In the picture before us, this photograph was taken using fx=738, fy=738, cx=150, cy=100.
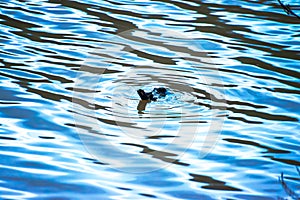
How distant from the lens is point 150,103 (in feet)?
27.2

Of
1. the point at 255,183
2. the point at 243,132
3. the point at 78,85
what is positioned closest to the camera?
the point at 255,183

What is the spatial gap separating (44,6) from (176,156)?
6200 millimetres

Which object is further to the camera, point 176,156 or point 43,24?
point 43,24

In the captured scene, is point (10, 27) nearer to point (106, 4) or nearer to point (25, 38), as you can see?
point (25, 38)

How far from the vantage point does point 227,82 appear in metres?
9.01

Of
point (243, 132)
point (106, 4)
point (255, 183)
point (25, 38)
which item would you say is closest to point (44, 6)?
point (106, 4)

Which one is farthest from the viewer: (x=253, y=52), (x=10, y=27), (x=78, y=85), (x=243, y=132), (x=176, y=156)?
(x=10, y=27)

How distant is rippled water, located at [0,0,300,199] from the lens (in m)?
6.28

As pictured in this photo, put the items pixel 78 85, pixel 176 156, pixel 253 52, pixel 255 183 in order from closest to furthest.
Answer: pixel 255 183, pixel 176 156, pixel 78 85, pixel 253 52

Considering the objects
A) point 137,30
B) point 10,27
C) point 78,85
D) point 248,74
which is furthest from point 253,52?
point 10,27

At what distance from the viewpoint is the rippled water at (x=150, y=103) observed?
20.6ft

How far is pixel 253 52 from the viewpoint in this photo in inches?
398

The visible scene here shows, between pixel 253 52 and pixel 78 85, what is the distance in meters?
2.66

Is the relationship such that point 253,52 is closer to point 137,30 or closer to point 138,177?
point 137,30
